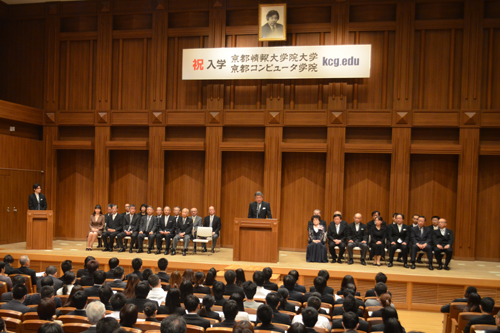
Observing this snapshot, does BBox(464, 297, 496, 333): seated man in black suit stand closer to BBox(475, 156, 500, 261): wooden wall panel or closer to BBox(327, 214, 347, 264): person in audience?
BBox(327, 214, 347, 264): person in audience

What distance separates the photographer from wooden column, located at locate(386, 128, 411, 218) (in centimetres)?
1003

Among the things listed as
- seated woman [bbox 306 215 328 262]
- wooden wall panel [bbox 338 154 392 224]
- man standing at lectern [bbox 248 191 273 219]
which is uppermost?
wooden wall panel [bbox 338 154 392 224]

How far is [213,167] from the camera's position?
1082cm

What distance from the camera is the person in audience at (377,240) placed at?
8.71m

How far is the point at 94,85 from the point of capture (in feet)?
38.1

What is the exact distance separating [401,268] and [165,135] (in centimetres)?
648

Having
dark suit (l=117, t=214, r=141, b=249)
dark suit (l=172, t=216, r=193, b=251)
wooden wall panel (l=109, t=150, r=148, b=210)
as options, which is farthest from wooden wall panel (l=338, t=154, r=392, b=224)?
wooden wall panel (l=109, t=150, r=148, b=210)

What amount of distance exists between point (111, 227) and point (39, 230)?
1467 millimetres

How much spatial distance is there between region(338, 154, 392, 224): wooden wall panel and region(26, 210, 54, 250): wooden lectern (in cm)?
668

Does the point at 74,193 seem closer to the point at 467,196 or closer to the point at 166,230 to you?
the point at 166,230

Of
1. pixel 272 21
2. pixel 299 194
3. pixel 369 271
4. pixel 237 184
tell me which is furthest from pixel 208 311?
pixel 272 21

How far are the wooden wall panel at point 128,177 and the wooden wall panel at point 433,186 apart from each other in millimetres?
6704

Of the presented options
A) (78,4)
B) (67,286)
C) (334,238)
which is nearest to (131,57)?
(78,4)

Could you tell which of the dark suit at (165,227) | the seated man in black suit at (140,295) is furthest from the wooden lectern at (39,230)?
the seated man in black suit at (140,295)
